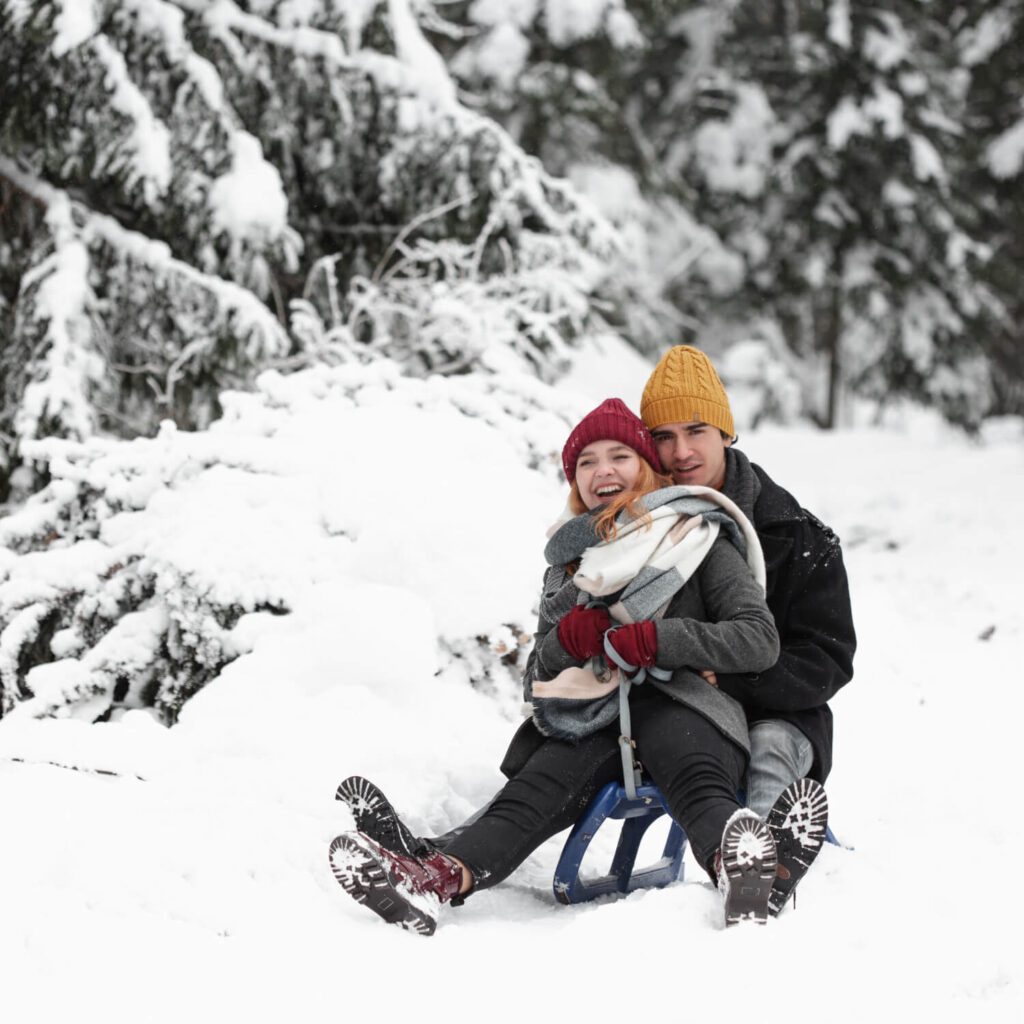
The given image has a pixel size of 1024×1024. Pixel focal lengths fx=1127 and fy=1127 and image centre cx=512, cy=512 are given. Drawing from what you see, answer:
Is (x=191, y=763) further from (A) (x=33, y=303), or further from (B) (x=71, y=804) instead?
(A) (x=33, y=303)

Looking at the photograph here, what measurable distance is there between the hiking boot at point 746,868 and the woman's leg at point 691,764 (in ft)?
0.46

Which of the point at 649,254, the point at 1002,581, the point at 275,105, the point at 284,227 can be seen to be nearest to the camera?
the point at 284,227

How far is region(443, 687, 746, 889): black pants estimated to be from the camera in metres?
2.60

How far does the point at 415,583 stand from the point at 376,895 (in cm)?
188

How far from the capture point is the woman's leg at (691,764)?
8.31 ft

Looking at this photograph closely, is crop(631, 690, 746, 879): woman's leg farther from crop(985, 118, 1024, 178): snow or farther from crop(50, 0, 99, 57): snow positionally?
crop(985, 118, 1024, 178): snow

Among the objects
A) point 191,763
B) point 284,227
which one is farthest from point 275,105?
point 191,763

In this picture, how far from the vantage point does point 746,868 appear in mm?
2316

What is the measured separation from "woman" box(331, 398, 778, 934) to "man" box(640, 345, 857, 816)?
90 mm

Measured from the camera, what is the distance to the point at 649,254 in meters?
15.5

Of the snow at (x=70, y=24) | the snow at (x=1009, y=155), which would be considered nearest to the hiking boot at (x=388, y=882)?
the snow at (x=70, y=24)

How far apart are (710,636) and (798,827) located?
0.47 m

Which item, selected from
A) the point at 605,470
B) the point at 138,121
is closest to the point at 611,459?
the point at 605,470

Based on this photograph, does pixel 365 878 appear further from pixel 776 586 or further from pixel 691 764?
pixel 776 586
